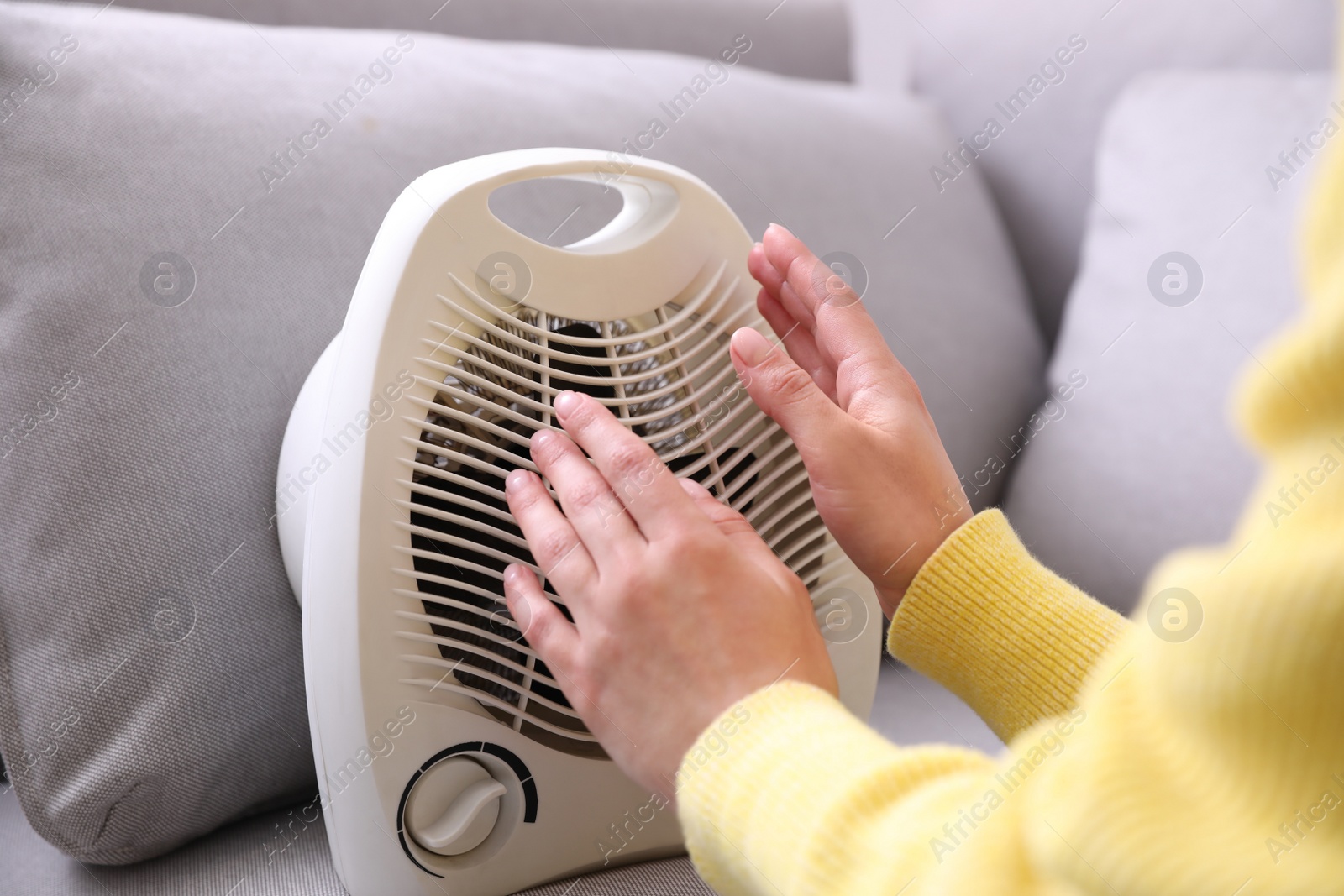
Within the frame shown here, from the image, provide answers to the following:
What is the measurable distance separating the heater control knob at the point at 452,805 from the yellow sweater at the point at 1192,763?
214mm

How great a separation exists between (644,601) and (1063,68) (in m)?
1.03

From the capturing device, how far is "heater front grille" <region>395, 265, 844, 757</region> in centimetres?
50

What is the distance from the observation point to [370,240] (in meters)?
0.69

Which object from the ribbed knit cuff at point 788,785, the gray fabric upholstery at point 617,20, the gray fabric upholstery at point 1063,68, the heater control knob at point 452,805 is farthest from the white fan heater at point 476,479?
the gray fabric upholstery at point 1063,68

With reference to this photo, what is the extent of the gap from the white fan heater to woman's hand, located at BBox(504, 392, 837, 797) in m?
0.04

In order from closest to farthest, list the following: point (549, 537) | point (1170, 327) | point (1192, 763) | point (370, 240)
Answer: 1. point (1192, 763)
2. point (549, 537)
3. point (370, 240)
4. point (1170, 327)

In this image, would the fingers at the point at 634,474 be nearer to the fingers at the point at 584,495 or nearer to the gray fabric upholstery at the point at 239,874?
the fingers at the point at 584,495

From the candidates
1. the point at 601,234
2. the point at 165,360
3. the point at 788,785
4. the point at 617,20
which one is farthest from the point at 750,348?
the point at 617,20

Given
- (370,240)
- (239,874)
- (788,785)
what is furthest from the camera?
(370,240)

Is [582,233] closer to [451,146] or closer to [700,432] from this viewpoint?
[451,146]

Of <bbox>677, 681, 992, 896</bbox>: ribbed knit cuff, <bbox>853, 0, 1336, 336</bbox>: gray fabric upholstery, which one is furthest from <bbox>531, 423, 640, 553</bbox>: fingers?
<bbox>853, 0, 1336, 336</bbox>: gray fabric upholstery

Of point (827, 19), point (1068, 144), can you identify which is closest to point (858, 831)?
point (1068, 144)

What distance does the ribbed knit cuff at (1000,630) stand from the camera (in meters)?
0.55

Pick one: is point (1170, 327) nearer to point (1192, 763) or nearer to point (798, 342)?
point (798, 342)
